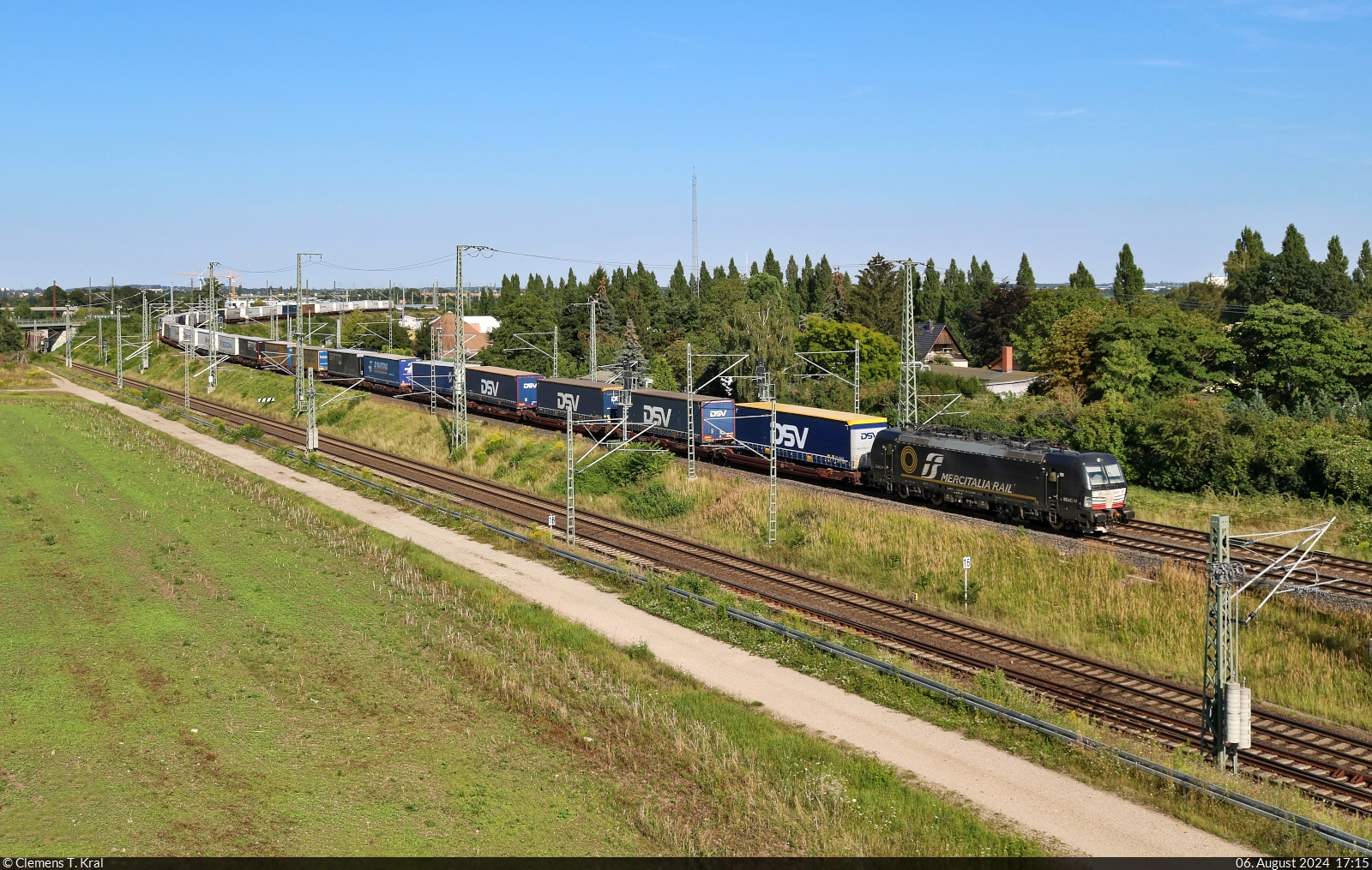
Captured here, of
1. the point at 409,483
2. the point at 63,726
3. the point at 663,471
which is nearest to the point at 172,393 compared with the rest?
the point at 409,483

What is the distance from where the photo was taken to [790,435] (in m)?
49.0

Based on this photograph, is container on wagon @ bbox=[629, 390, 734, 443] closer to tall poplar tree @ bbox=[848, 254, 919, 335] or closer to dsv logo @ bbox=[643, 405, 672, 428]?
dsv logo @ bbox=[643, 405, 672, 428]

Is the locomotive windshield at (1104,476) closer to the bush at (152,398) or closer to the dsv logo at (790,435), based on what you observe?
the dsv logo at (790,435)

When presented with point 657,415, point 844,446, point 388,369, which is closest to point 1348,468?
point 844,446

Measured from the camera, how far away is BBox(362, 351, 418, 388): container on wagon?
78.3 meters

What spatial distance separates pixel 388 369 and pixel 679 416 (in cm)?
3614

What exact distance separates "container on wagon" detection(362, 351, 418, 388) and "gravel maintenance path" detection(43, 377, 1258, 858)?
42.1 metres

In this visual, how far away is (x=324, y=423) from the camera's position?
7844cm

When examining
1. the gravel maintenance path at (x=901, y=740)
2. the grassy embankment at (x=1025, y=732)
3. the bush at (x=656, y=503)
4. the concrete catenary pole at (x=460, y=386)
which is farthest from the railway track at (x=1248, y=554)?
the concrete catenary pole at (x=460, y=386)

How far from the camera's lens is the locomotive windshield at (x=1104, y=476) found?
36.2 meters

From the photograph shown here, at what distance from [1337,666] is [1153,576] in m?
6.00

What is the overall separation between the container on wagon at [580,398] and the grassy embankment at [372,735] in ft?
73.8

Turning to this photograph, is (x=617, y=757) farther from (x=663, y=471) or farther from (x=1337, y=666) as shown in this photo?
(x=663, y=471)

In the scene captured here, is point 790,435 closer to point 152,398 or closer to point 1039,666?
point 1039,666
